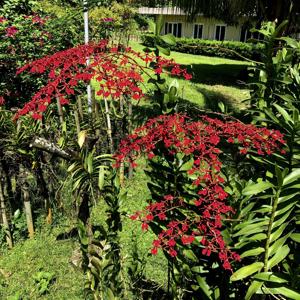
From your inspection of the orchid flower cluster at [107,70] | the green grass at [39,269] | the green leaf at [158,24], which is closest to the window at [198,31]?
the green grass at [39,269]

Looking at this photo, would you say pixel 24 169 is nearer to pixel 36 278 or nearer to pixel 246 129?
pixel 36 278

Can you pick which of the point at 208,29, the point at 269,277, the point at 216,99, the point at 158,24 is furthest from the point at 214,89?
the point at 208,29

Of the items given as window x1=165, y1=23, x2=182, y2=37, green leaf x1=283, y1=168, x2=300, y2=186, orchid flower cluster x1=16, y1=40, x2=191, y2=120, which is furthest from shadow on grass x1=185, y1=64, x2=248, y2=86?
window x1=165, y1=23, x2=182, y2=37

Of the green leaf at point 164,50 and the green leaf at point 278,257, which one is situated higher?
the green leaf at point 164,50

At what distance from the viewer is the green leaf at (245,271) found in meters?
1.84

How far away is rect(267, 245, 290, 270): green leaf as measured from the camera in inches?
73.7

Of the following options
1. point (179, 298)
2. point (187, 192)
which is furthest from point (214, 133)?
point (179, 298)

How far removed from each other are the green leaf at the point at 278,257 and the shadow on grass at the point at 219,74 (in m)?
10.3

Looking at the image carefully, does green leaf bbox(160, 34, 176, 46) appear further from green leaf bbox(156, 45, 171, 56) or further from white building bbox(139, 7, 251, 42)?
white building bbox(139, 7, 251, 42)

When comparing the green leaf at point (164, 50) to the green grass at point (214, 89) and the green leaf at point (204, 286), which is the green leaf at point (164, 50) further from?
the green grass at point (214, 89)

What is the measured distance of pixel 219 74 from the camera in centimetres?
1539

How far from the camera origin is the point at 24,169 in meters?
4.04

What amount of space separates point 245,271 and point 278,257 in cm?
20

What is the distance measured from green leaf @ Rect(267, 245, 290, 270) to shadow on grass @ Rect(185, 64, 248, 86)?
10335mm
